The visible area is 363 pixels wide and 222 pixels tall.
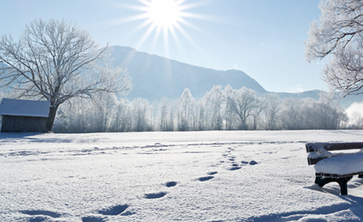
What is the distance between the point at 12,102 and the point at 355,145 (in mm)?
24619

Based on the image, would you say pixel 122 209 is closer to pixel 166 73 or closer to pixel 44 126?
pixel 44 126

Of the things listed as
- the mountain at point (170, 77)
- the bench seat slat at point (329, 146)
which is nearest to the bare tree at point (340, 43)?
the bench seat slat at point (329, 146)

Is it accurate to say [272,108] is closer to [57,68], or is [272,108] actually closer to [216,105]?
[216,105]

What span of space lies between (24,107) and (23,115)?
1.02m

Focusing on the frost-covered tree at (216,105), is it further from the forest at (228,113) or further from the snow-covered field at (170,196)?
the snow-covered field at (170,196)

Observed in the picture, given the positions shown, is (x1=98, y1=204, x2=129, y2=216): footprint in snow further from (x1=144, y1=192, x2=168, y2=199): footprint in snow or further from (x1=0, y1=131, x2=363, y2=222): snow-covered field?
(x1=144, y1=192, x2=168, y2=199): footprint in snow

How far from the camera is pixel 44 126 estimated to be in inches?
723

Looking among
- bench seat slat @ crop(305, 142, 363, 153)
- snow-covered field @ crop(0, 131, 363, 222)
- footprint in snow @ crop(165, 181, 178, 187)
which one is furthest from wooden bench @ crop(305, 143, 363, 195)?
footprint in snow @ crop(165, 181, 178, 187)

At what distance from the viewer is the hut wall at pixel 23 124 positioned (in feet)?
55.8

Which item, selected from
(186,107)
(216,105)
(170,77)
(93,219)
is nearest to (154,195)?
(93,219)

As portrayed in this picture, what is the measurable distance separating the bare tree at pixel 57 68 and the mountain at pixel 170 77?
13020cm

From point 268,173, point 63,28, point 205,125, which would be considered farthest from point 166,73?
point 268,173

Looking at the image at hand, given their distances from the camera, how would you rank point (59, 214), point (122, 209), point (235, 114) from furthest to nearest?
1. point (235, 114)
2. point (122, 209)
3. point (59, 214)

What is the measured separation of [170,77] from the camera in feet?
579
